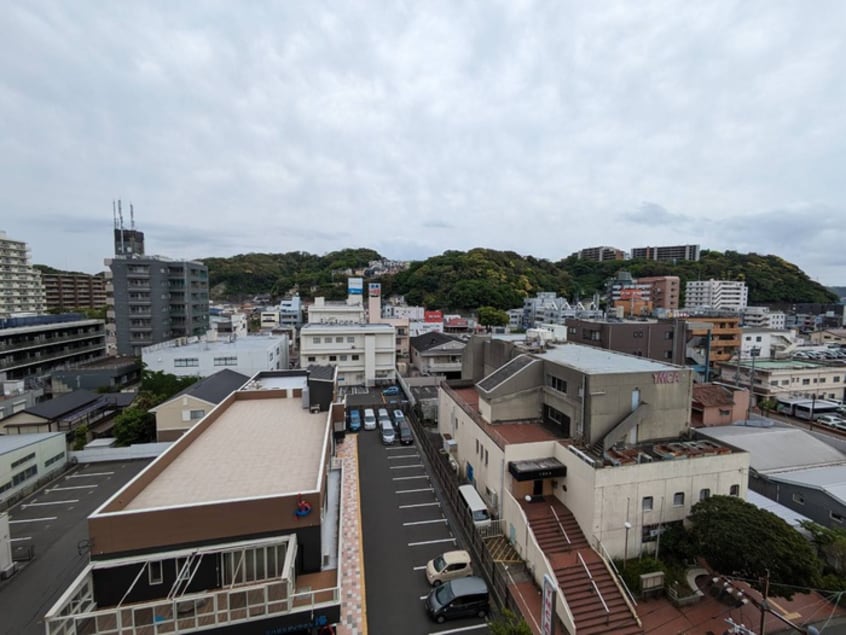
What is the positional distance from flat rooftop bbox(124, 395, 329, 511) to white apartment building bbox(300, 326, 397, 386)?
2074 centimetres

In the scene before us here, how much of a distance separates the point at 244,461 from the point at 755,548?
15364 millimetres

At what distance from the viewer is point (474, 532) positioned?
49.6 ft

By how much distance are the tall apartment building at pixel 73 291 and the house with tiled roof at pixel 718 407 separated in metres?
114

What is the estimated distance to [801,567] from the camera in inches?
421

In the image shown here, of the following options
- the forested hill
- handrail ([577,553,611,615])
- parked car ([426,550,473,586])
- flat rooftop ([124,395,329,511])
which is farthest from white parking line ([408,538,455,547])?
the forested hill

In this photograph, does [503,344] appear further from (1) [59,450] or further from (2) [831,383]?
(2) [831,383]

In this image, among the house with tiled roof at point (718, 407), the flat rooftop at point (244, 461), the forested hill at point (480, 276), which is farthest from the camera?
the forested hill at point (480, 276)

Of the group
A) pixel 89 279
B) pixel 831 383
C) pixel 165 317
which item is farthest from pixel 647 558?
pixel 89 279

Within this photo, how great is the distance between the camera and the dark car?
25172mm

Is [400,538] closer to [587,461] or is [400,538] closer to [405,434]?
[587,461]

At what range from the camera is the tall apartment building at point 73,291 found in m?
88.9

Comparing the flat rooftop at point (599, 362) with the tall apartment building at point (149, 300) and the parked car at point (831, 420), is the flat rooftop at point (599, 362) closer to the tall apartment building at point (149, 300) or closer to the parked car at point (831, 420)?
the parked car at point (831, 420)

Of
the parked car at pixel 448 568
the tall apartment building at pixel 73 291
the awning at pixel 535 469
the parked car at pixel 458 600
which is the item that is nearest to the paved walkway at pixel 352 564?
the parked car at pixel 458 600

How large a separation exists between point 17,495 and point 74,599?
56.1 ft
